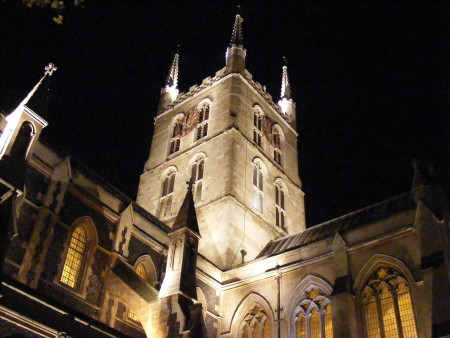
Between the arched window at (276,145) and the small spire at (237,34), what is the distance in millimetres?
7228

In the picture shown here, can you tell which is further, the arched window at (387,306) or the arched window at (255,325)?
the arched window at (255,325)

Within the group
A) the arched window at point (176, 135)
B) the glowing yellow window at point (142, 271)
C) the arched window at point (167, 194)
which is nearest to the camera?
the glowing yellow window at point (142, 271)

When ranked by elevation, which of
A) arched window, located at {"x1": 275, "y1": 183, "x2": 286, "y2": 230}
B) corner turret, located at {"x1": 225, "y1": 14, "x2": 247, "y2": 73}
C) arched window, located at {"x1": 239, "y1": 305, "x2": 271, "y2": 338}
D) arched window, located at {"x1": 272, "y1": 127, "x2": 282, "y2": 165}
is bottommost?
arched window, located at {"x1": 239, "y1": 305, "x2": 271, "y2": 338}

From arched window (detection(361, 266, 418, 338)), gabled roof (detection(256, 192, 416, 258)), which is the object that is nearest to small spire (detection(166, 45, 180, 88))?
gabled roof (detection(256, 192, 416, 258))

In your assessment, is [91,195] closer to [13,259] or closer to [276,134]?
[13,259]

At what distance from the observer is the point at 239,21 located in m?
40.4

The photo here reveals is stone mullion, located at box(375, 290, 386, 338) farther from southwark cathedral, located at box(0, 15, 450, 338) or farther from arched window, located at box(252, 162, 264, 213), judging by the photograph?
arched window, located at box(252, 162, 264, 213)

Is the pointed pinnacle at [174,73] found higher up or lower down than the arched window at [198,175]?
higher up

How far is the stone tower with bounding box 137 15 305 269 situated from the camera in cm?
2742

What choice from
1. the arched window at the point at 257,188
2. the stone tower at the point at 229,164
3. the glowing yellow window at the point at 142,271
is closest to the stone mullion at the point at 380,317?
the stone tower at the point at 229,164

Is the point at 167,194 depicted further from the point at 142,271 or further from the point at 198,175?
the point at 142,271

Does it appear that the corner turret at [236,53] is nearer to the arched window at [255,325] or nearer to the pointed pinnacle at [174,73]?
the pointed pinnacle at [174,73]

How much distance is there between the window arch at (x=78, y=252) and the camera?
1736cm

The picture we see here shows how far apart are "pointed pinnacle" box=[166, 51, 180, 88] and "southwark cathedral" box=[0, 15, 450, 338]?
1644 centimetres
